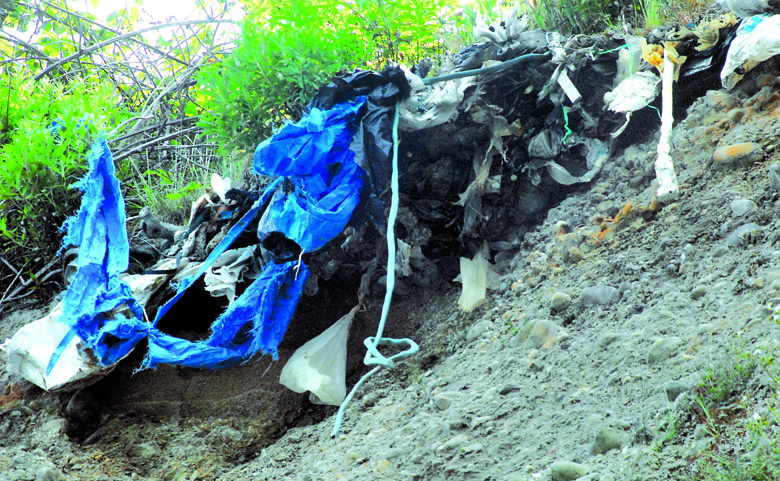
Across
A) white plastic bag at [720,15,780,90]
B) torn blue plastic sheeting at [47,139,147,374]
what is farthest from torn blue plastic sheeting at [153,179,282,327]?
white plastic bag at [720,15,780,90]

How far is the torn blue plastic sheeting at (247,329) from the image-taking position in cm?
259

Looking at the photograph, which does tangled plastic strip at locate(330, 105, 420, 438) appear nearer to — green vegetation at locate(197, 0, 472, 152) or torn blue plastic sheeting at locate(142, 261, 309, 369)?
torn blue plastic sheeting at locate(142, 261, 309, 369)

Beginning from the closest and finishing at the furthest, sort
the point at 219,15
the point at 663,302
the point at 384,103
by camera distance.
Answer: the point at 663,302, the point at 384,103, the point at 219,15

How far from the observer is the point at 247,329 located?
2676mm

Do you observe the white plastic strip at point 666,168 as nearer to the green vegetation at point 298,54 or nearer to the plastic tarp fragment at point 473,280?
the plastic tarp fragment at point 473,280

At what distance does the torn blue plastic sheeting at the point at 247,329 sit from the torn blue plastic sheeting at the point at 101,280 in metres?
0.14

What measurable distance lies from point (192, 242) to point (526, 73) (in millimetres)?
1700

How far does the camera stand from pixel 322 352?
270 cm

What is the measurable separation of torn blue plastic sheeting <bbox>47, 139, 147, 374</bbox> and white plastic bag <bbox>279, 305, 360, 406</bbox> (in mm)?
638

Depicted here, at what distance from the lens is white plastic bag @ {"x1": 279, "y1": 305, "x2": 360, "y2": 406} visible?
2.60 m

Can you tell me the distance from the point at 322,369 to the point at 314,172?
31.3 inches

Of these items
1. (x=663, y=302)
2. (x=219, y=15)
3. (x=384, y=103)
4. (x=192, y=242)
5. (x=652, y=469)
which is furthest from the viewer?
(x=219, y=15)

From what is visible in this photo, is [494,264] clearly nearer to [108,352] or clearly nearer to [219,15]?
[108,352]

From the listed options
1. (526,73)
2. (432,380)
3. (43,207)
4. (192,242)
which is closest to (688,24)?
(526,73)
